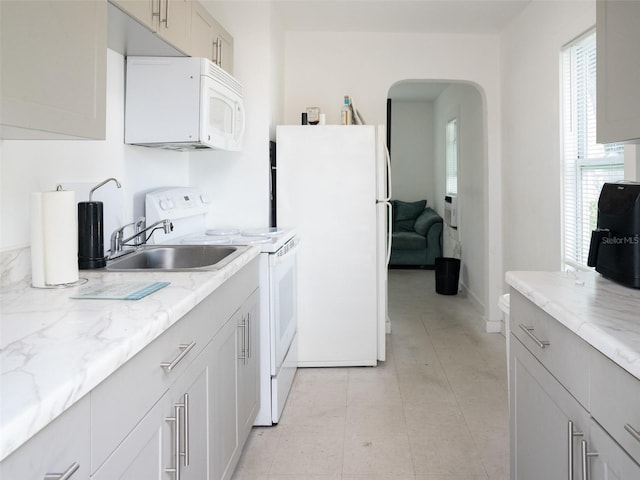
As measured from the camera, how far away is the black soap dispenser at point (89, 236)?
180cm

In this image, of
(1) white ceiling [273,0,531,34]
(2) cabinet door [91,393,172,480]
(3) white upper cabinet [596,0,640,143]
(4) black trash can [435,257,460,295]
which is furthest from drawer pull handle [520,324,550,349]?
(4) black trash can [435,257,460,295]

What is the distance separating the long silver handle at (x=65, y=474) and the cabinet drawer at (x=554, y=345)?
103cm

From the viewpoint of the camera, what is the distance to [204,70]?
2.52 m

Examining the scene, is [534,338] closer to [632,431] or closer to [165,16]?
[632,431]

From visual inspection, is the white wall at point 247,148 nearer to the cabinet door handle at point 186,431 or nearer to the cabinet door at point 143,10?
the cabinet door at point 143,10

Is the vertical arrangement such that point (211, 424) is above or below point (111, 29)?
below

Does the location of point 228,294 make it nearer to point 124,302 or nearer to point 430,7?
point 124,302

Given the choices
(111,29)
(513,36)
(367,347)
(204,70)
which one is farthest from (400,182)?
(111,29)

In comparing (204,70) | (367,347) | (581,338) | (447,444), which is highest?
(204,70)

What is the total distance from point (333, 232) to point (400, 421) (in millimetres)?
1297

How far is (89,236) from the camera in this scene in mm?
1805

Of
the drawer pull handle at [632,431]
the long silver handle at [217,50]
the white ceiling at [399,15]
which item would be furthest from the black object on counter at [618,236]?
the white ceiling at [399,15]

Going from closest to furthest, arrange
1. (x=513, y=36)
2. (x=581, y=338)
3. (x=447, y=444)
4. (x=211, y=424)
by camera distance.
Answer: (x=581, y=338) → (x=211, y=424) → (x=447, y=444) → (x=513, y=36)

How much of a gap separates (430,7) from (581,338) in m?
3.01
